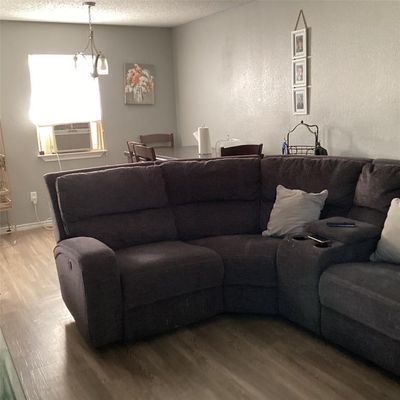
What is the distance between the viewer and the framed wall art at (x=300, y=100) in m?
4.08

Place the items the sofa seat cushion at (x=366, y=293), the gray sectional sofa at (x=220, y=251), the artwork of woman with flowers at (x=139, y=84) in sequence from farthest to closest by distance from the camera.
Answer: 1. the artwork of woman with flowers at (x=139, y=84)
2. the gray sectional sofa at (x=220, y=251)
3. the sofa seat cushion at (x=366, y=293)

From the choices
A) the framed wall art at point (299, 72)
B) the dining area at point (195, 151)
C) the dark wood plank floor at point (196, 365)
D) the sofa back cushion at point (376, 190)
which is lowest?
the dark wood plank floor at point (196, 365)

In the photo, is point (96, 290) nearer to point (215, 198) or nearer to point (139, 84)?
point (215, 198)

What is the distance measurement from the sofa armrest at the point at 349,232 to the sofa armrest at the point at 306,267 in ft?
0.08

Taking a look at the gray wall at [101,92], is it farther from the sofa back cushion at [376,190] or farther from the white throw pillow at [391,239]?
the white throw pillow at [391,239]

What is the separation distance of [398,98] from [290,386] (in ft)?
7.10

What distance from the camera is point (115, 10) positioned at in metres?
4.67

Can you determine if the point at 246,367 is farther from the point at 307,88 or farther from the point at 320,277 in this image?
the point at 307,88

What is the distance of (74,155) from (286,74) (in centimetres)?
277

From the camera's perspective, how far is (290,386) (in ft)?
7.18

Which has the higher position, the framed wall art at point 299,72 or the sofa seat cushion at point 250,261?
the framed wall art at point 299,72

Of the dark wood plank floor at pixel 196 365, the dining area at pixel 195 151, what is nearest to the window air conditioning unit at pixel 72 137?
the dining area at pixel 195 151

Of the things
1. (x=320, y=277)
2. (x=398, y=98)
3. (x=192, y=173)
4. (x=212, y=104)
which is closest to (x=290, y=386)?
(x=320, y=277)

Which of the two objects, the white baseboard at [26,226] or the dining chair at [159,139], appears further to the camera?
the dining chair at [159,139]
